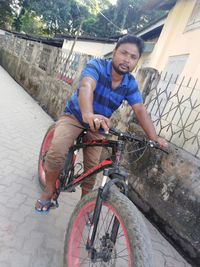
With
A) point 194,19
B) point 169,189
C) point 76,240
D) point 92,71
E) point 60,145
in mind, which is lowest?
point 76,240

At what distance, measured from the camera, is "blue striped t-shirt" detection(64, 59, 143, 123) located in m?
2.67

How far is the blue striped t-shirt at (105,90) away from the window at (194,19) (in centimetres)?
663

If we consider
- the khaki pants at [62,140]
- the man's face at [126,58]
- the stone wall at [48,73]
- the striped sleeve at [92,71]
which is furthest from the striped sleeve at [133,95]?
the stone wall at [48,73]

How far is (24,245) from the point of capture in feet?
9.11

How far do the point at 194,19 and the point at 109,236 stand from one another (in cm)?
848

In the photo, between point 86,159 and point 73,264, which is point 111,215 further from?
point 86,159

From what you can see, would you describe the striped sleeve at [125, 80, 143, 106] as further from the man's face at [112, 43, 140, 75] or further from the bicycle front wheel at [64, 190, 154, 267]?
the bicycle front wheel at [64, 190, 154, 267]

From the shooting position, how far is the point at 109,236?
2.16m

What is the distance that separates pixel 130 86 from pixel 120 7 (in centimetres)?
4161

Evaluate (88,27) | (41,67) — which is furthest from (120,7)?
(41,67)

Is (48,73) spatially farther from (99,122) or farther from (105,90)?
Answer: (99,122)

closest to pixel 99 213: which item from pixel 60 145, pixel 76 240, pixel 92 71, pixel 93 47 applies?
pixel 76 240

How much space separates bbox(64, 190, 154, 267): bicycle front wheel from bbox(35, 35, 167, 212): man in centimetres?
67

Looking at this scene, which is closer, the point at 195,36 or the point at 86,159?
the point at 86,159
